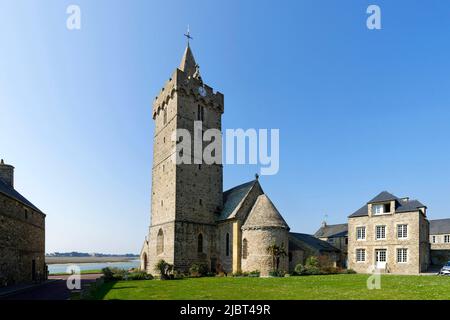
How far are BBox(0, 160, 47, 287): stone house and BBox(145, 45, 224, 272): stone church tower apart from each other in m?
12.4

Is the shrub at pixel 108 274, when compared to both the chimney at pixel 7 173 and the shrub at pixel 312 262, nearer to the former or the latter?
the chimney at pixel 7 173

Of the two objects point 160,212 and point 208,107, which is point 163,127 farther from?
point 160,212

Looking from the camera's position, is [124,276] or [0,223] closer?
[0,223]

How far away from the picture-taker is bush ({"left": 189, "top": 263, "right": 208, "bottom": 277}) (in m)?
33.7

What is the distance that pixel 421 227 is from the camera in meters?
36.6

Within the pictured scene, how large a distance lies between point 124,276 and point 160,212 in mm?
9973

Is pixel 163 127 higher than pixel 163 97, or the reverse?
pixel 163 97

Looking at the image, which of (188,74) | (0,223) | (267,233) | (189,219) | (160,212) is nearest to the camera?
(0,223)

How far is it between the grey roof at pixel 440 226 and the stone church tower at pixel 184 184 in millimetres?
43067

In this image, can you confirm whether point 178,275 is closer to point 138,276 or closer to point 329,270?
point 138,276

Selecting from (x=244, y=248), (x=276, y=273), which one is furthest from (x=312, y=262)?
(x=244, y=248)

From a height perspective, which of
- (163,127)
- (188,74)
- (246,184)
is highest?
(188,74)

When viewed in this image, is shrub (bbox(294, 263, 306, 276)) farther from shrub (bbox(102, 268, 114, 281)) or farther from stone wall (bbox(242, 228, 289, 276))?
shrub (bbox(102, 268, 114, 281))
